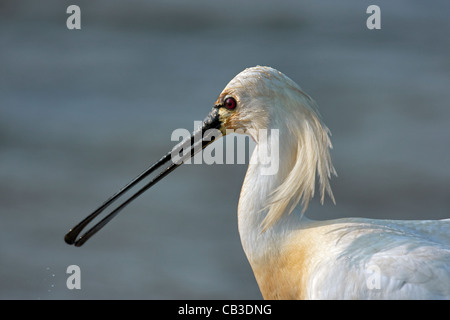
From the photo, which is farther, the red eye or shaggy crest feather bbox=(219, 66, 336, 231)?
the red eye

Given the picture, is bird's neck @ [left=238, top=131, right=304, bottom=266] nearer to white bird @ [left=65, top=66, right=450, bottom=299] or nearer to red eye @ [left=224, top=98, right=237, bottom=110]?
white bird @ [left=65, top=66, right=450, bottom=299]

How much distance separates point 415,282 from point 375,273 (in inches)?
5.1

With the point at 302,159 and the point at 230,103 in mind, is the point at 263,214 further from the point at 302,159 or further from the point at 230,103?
the point at 230,103

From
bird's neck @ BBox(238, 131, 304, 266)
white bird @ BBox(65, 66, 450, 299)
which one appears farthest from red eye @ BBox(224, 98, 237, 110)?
bird's neck @ BBox(238, 131, 304, 266)

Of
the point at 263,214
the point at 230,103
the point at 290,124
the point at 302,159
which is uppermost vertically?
the point at 230,103

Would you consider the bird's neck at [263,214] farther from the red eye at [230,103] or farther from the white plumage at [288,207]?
the red eye at [230,103]

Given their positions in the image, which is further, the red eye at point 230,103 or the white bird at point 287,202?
the red eye at point 230,103

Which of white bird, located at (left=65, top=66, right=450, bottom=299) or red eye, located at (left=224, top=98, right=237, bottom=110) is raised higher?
red eye, located at (left=224, top=98, right=237, bottom=110)

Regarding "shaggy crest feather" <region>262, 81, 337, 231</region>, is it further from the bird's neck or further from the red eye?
the red eye

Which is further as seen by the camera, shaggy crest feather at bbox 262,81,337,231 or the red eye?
the red eye

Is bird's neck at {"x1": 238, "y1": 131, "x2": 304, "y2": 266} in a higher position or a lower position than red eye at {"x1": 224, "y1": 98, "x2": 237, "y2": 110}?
lower

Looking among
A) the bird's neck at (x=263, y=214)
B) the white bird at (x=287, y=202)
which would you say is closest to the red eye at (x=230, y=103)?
the white bird at (x=287, y=202)

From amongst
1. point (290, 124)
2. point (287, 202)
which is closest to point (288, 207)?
point (287, 202)

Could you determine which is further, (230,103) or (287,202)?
(230,103)
